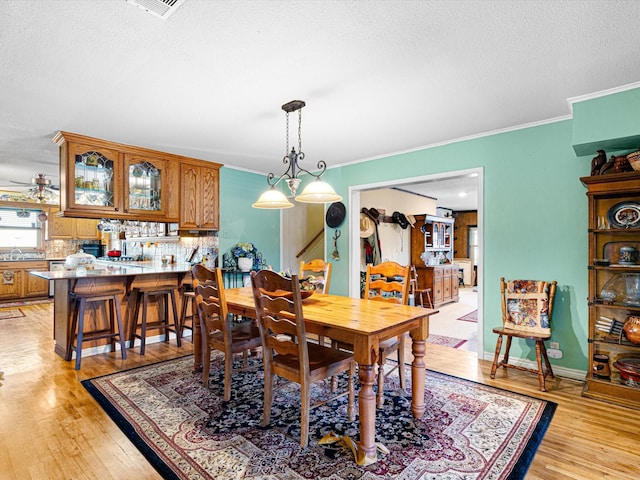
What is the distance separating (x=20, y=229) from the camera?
7.33 metres

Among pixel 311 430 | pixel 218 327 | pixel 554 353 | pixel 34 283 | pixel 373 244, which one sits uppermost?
pixel 373 244

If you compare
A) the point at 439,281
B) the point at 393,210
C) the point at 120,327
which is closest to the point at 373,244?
the point at 393,210

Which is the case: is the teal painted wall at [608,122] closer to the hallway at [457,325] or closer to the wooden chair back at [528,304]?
the wooden chair back at [528,304]

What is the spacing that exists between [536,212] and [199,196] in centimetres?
408

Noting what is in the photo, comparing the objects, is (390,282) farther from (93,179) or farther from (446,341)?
(93,179)

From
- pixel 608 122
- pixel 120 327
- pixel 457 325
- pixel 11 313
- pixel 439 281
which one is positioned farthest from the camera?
pixel 439 281

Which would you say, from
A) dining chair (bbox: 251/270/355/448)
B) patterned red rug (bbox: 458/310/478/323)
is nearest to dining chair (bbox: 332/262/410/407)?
dining chair (bbox: 251/270/355/448)

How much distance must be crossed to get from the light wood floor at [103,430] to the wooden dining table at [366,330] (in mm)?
801

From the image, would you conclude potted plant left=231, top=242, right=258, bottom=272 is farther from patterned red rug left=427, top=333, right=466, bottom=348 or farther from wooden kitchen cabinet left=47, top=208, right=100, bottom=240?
wooden kitchen cabinet left=47, top=208, right=100, bottom=240

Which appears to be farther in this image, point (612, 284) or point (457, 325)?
point (457, 325)

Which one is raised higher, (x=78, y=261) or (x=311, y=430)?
(x=78, y=261)

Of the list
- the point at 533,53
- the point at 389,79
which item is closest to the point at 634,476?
the point at 533,53

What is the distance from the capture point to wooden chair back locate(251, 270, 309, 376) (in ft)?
6.43

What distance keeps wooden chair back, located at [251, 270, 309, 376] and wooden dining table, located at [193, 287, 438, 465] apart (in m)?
0.16
